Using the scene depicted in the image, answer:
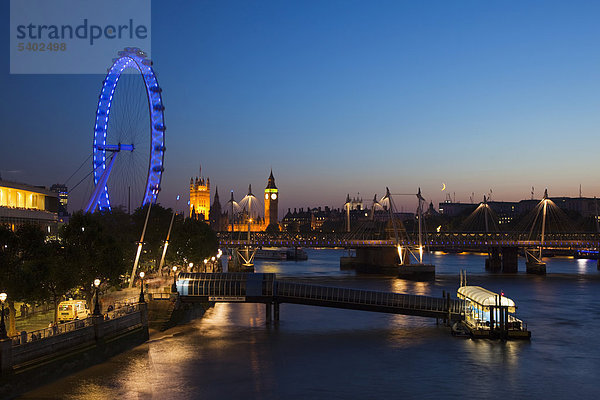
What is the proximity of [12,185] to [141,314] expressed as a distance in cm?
2891

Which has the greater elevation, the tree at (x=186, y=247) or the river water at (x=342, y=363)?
the tree at (x=186, y=247)

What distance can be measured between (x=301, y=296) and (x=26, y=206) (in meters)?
32.3

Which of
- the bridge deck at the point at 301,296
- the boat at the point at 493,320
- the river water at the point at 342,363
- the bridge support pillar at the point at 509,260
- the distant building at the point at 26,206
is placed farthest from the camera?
the bridge support pillar at the point at 509,260

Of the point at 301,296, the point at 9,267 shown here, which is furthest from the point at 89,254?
the point at 301,296

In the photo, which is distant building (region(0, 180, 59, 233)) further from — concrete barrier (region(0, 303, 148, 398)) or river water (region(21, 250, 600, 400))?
concrete barrier (region(0, 303, 148, 398))

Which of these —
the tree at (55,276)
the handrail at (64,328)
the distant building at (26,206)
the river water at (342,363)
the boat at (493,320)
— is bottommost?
the river water at (342,363)

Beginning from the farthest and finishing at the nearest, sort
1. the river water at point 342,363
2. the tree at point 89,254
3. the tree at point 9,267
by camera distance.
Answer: the tree at point 89,254
the tree at point 9,267
the river water at point 342,363

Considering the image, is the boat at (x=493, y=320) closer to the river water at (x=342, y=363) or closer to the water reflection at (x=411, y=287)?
the river water at (x=342, y=363)

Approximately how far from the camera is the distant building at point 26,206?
6588cm

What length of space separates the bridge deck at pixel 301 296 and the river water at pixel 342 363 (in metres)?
1.64

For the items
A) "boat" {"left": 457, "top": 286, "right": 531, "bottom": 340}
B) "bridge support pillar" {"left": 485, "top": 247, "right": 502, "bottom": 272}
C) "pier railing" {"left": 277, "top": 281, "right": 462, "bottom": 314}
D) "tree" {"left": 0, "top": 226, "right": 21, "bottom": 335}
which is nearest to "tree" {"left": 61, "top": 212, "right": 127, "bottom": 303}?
"tree" {"left": 0, "top": 226, "right": 21, "bottom": 335}

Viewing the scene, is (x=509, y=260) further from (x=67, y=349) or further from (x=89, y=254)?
(x=67, y=349)

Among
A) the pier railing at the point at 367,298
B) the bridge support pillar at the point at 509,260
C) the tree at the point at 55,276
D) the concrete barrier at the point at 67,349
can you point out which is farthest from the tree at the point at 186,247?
the bridge support pillar at the point at 509,260

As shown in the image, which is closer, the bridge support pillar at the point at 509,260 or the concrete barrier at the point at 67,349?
the concrete barrier at the point at 67,349
